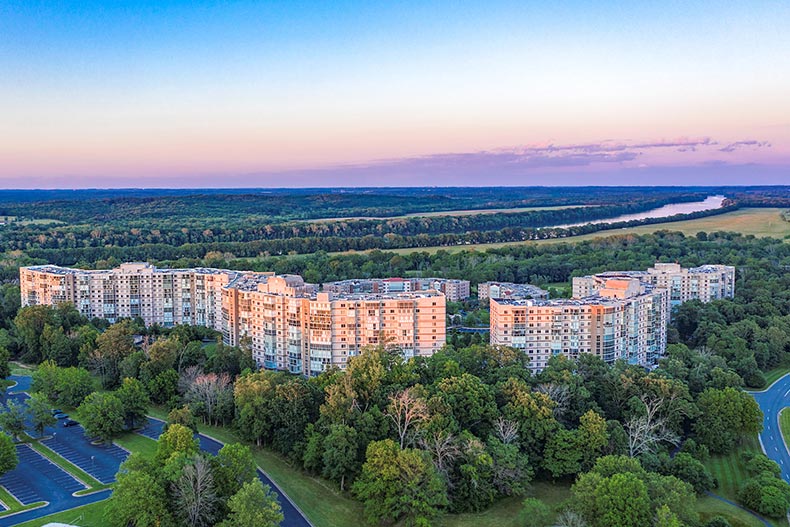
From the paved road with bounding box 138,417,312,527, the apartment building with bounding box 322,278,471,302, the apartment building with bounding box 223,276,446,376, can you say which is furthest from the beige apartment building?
the paved road with bounding box 138,417,312,527

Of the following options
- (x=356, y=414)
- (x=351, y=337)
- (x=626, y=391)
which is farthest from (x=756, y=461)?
(x=351, y=337)

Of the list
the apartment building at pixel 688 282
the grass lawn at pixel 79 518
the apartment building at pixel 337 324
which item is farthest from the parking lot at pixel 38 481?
the apartment building at pixel 688 282

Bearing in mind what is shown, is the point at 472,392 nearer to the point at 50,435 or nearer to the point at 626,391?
the point at 626,391

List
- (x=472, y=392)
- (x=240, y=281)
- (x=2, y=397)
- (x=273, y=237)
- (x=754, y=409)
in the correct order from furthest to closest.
A: (x=273, y=237) < (x=240, y=281) < (x=2, y=397) < (x=754, y=409) < (x=472, y=392)

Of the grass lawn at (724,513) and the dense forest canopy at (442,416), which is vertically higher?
the dense forest canopy at (442,416)

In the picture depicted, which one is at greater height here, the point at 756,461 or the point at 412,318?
the point at 412,318

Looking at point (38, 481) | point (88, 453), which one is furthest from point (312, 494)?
point (38, 481)

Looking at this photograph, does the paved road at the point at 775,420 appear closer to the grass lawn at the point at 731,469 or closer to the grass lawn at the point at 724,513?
the grass lawn at the point at 731,469
